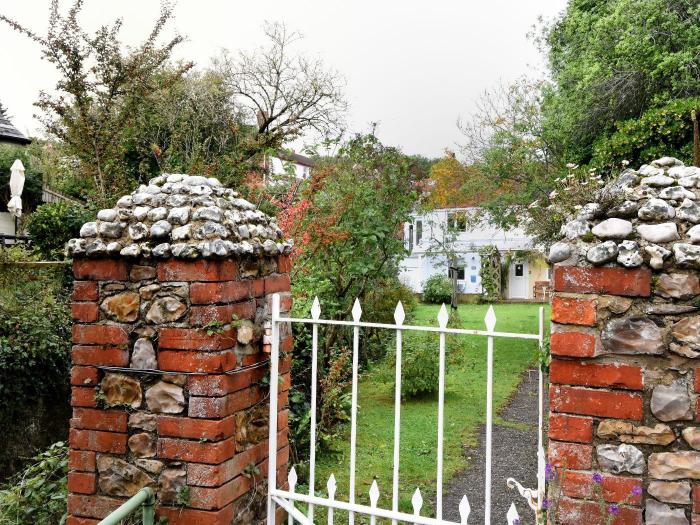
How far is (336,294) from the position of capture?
8.46 metres

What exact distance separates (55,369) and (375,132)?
235 inches

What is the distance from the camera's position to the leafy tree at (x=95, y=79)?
6.59 meters

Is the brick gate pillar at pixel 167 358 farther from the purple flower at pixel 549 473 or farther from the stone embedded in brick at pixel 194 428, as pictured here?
the purple flower at pixel 549 473

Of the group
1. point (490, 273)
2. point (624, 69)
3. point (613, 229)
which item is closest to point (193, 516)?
point (613, 229)

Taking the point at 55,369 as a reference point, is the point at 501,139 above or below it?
above

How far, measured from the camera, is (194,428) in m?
2.48

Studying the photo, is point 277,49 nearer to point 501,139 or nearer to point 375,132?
point 501,139

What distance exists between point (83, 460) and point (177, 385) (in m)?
0.63

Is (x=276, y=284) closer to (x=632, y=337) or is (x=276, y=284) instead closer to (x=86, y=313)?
(x=86, y=313)

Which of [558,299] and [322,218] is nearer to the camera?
[558,299]

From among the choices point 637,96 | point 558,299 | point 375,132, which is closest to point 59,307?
point 375,132

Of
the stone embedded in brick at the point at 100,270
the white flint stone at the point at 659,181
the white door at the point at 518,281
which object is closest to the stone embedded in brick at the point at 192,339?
the stone embedded in brick at the point at 100,270

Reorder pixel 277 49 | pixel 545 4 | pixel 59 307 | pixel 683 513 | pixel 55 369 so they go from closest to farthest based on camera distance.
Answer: pixel 683 513, pixel 55 369, pixel 59 307, pixel 545 4, pixel 277 49


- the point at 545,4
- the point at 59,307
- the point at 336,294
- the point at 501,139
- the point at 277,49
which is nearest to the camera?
the point at 59,307
